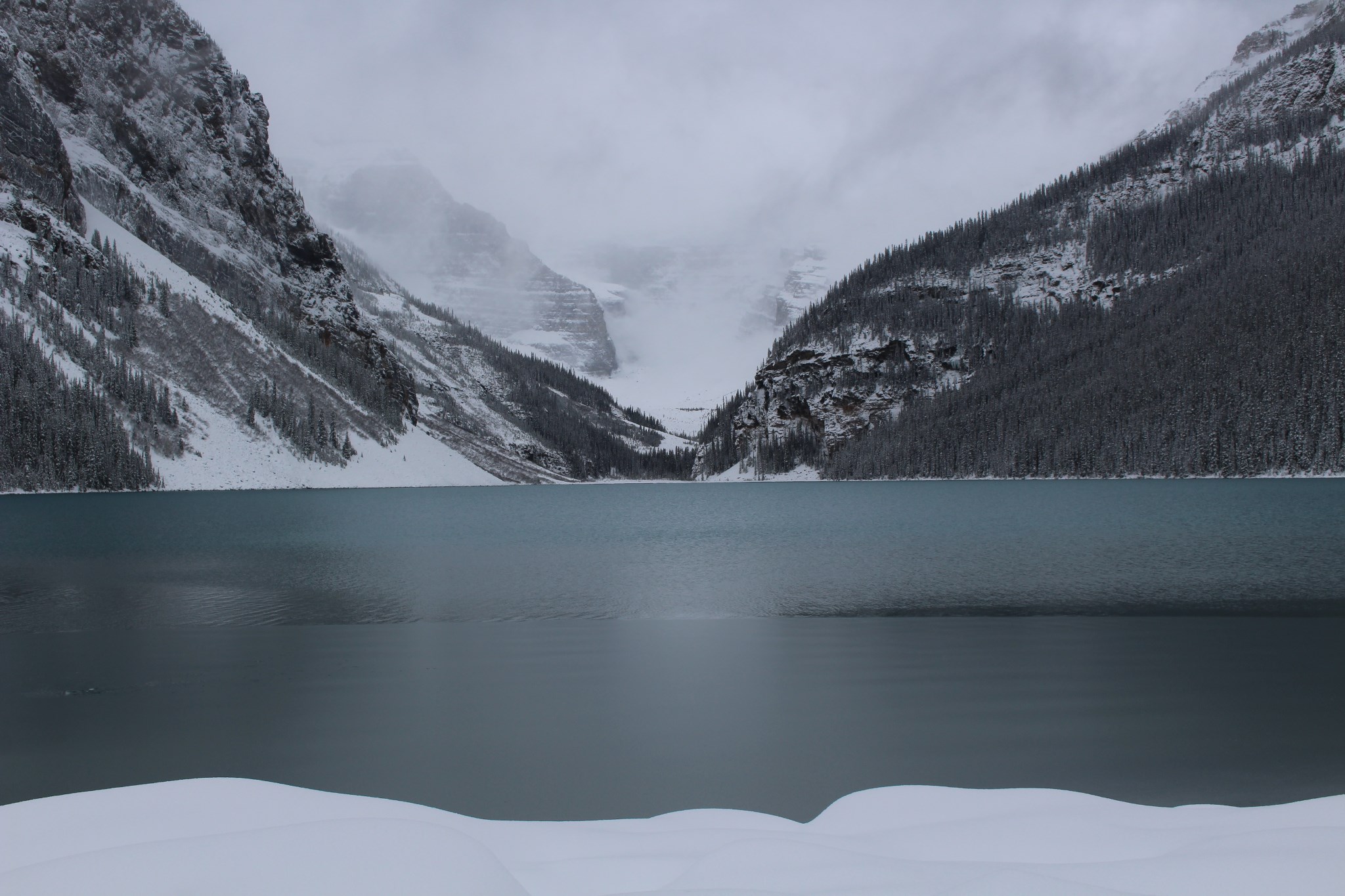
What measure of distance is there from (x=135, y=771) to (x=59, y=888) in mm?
6691

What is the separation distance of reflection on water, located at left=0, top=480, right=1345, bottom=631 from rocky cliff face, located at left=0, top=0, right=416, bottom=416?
10723cm

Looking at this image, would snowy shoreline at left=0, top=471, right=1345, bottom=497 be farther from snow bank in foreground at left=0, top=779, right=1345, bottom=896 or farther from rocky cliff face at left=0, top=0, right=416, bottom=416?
snow bank in foreground at left=0, top=779, right=1345, bottom=896

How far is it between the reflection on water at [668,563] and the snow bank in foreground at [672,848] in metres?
15.4

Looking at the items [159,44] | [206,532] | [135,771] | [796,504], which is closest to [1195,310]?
[796,504]

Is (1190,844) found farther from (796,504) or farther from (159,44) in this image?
(159,44)

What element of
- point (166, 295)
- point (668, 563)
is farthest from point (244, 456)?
point (668, 563)

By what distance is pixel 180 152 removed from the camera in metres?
160

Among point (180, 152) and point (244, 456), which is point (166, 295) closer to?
point (244, 456)

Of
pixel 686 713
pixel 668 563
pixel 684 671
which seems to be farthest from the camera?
pixel 668 563

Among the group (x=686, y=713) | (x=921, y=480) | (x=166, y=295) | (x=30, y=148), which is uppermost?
(x=30, y=148)

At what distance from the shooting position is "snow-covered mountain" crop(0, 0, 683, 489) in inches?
4279

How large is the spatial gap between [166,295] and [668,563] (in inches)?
5343

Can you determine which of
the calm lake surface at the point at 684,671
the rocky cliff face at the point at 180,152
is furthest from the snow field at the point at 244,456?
the calm lake surface at the point at 684,671

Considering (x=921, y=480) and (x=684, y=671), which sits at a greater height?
(x=921, y=480)
